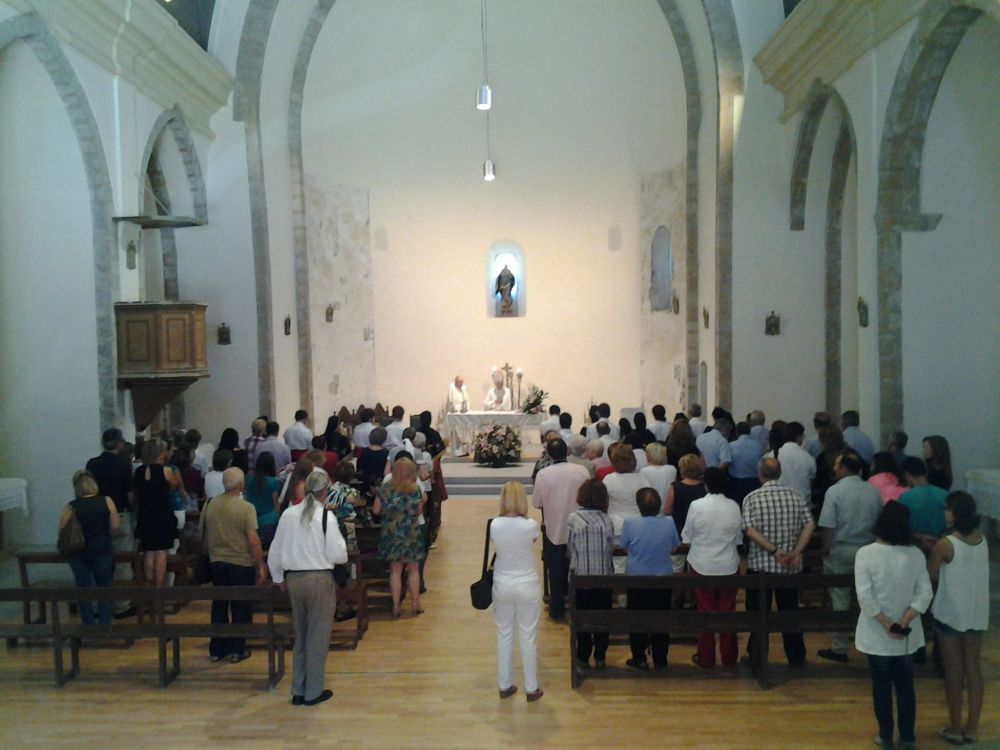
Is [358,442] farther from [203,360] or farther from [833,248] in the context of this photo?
[833,248]

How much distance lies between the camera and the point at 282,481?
8352mm

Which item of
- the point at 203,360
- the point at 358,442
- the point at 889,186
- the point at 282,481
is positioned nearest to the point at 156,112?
the point at 203,360

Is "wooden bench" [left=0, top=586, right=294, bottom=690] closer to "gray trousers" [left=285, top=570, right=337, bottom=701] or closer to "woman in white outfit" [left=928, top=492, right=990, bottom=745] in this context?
"gray trousers" [left=285, top=570, right=337, bottom=701]

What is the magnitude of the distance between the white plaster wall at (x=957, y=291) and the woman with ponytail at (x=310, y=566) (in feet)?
20.3

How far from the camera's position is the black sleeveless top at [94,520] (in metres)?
6.77

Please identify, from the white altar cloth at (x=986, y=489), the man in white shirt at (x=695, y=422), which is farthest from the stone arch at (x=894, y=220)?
the man in white shirt at (x=695, y=422)

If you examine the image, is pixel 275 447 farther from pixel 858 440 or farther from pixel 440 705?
pixel 858 440

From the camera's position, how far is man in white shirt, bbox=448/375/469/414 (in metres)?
17.0

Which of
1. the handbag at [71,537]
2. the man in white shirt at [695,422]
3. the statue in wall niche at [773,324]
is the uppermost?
the statue in wall niche at [773,324]

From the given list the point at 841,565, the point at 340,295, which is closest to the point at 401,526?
the point at 841,565

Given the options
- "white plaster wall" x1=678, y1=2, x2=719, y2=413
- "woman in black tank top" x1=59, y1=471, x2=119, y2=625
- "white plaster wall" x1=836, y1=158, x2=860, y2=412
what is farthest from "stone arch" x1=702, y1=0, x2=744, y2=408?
"woman in black tank top" x1=59, y1=471, x2=119, y2=625

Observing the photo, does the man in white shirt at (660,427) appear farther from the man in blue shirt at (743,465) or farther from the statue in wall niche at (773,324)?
the statue in wall niche at (773,324)

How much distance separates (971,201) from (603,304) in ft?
29.6

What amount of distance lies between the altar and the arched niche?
2.51 meters
